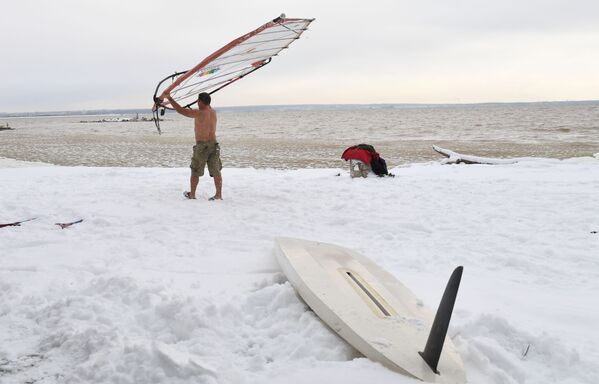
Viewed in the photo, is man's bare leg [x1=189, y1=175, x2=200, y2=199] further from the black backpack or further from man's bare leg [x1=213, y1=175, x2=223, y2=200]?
the black backpack

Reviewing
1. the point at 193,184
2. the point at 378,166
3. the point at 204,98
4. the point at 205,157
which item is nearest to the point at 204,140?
the point at 205,157

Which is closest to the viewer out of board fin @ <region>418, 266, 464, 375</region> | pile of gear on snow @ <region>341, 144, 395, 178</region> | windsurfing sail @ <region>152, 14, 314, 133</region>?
board fin @ <region>418, 266, 464, 375</region>

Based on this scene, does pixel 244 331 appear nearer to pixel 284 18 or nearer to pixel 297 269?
pixel 297 269

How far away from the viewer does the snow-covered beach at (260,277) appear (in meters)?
2.77

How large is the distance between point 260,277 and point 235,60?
14.9 feet

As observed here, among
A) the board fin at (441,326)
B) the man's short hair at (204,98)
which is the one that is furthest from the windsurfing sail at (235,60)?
the board fin at (441,326)

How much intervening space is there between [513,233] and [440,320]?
3863 mm

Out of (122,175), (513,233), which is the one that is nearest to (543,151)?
(513,233)

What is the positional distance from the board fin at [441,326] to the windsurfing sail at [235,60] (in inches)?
183

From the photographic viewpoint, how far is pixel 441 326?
2.72 metres

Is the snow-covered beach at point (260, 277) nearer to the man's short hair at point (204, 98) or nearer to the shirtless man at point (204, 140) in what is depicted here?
the shirtless man at point (204, 140)

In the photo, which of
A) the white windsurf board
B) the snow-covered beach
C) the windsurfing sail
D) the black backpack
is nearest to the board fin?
the white windsurf board

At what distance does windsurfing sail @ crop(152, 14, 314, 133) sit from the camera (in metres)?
6.54

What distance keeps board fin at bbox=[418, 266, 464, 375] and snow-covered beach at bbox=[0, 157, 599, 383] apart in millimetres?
229
